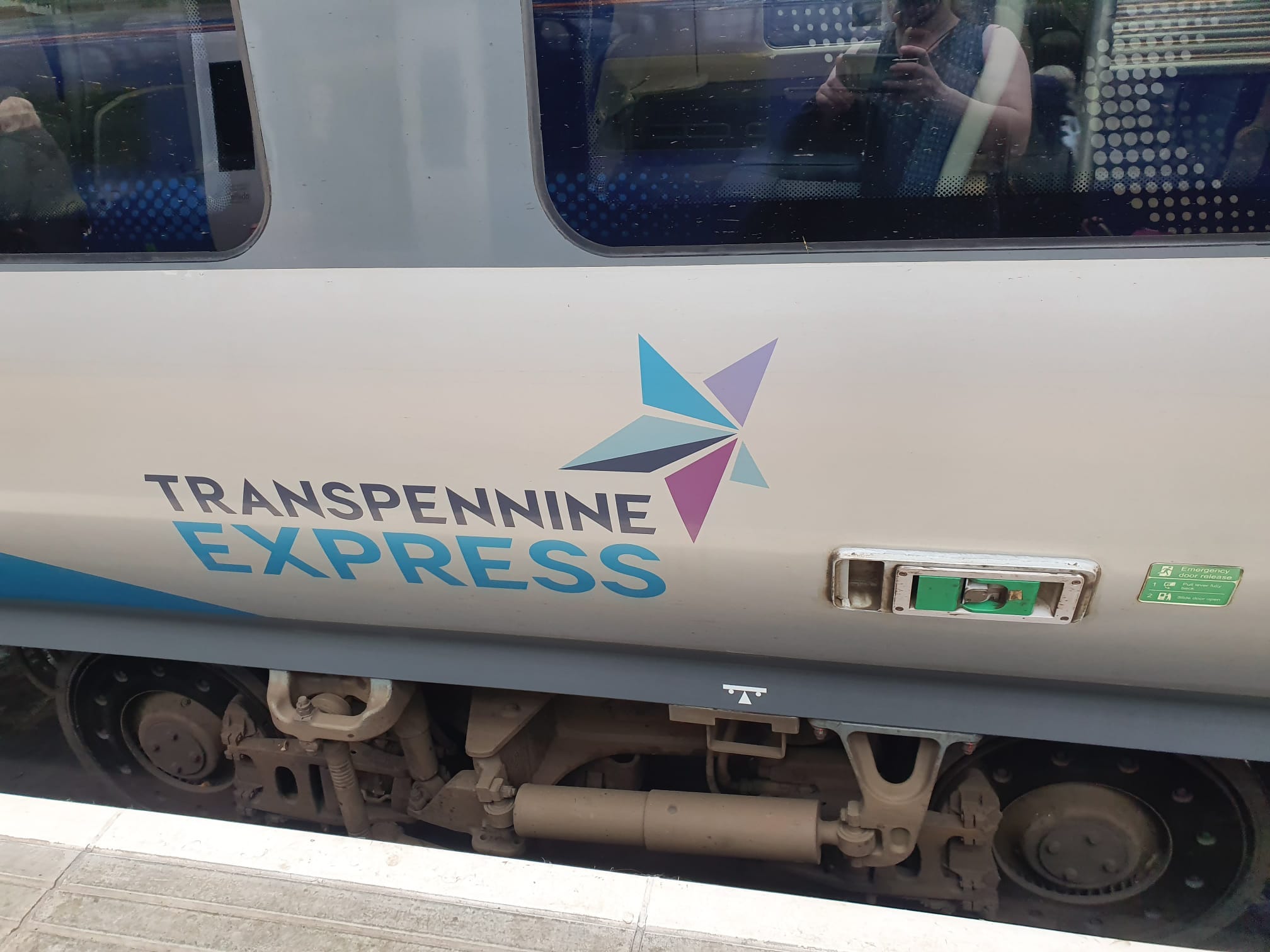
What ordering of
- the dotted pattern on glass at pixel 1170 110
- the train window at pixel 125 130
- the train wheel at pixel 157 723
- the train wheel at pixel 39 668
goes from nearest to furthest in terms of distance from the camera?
the dotted pattern on glass at pixel 1170 110
the train window at pixel 125 130
the train wheel at pixel 157 723
the train wheel at pixel 39 668

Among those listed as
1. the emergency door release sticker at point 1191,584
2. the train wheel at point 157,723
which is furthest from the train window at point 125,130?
the emergency door release sticker at point 1191,584

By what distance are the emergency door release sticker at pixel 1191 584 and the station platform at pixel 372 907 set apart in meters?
0.68

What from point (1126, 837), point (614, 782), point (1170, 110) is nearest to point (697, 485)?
point (1170, 110)

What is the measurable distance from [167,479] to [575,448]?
1.03 meters

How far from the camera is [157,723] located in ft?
Answer: 9.55

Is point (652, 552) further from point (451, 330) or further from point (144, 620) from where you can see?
point (144, 620)

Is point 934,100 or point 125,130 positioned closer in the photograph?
point 934,100

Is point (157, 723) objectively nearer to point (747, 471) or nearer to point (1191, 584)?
point (747, 471)

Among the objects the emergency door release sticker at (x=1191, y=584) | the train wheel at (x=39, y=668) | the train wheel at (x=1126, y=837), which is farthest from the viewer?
the train wheel at (x=39, y=668)

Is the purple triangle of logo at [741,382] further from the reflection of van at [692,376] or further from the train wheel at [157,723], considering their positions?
the train wheel at [157,723]

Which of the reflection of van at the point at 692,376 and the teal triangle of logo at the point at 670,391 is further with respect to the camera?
the teal triangle of logo at the point at 670,391

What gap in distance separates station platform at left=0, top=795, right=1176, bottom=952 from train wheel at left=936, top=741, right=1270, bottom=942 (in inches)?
28.6

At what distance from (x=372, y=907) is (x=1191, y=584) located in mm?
1841

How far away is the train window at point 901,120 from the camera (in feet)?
5.27
